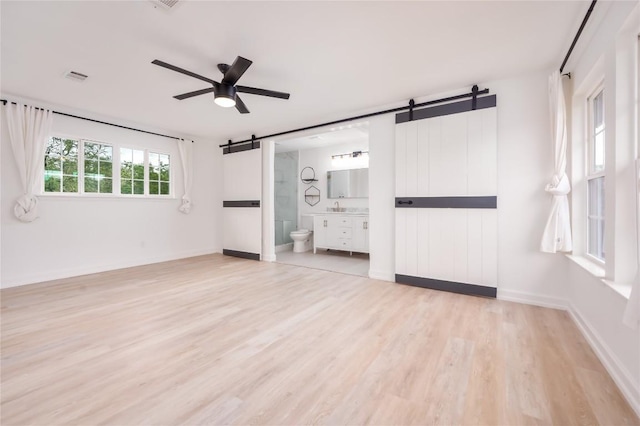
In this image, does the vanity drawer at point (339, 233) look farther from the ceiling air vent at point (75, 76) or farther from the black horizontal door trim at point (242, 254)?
the ceiling air vent at point (75, 76)

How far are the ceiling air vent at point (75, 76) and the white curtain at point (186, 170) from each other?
2.39m

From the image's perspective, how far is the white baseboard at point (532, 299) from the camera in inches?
109

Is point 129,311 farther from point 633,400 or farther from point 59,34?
point 633,400

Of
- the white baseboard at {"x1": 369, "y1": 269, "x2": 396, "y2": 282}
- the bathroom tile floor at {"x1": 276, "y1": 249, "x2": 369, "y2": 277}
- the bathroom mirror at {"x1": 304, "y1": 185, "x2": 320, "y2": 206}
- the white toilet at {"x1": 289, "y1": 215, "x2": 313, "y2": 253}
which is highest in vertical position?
the bathroom mirror at {"x1": 304, "y1": 185, "x2": 320, "y2": 206}

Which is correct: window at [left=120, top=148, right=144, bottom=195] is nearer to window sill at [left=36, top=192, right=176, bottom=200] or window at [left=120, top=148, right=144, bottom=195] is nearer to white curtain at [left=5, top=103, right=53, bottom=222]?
window sill at [left=36, top=192, right=176, bottom=200]

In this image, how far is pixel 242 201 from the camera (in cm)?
566

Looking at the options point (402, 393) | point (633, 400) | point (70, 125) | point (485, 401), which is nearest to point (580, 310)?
point (633, 400)

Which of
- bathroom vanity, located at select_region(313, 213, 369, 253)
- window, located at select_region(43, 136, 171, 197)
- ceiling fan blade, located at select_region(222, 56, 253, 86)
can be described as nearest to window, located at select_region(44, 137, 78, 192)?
window, located at select_region(43, 136, 171, 197)

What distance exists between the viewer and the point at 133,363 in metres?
1.84

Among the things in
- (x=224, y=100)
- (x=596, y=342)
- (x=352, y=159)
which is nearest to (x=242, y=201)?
(x=352, y=159)

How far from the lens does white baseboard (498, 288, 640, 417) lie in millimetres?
1457

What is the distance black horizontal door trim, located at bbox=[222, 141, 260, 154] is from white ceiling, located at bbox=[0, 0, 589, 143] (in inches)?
67.4

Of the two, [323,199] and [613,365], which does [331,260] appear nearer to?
[323,199]

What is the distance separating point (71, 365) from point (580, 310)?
3.99 m
